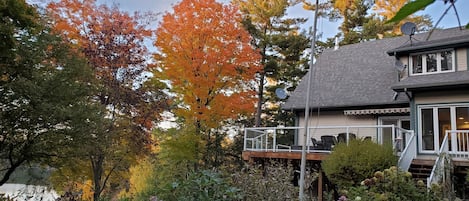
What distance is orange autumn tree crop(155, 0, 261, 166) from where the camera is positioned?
14.4 m

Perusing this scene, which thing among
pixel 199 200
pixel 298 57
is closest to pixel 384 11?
pixel 298 57

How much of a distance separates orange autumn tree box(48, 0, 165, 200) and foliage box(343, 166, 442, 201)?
982 centimetres

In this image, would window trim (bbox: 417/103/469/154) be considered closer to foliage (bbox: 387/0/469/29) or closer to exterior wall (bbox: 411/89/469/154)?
exterior wall (bbox: 411/89/469/154)

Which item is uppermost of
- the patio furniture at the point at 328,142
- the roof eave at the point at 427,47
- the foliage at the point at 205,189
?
the roof eave at the point at 427,47

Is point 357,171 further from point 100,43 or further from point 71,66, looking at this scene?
point 100,43

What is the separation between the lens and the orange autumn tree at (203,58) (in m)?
14.4

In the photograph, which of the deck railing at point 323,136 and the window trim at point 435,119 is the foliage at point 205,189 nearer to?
the deck railing at point 323,136

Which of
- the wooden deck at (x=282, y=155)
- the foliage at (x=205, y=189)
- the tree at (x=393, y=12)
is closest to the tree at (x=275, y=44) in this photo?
the tree at (x=393, y=12)

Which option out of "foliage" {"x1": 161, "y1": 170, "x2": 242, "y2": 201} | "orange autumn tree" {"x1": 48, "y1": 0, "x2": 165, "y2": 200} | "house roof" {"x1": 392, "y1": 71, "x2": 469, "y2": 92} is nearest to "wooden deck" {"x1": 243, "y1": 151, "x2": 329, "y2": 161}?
"house roof" {"x1": 392, "y1": 71, "x2": 469, "y2": 92}

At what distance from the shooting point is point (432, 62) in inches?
447

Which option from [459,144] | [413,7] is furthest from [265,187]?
[459,144]

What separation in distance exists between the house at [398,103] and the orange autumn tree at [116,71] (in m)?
4.94

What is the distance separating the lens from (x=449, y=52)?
11.1 metres

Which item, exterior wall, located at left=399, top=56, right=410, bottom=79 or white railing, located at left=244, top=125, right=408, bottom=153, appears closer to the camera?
white railing, located at left=244, top=125, right=408, bottom=153
